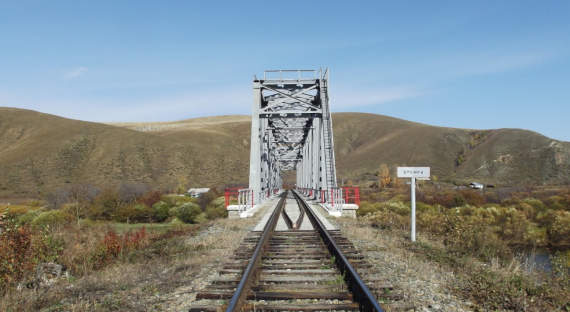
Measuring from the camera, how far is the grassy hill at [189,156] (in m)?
68.8

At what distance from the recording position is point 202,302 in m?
4.61

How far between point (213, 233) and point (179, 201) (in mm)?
16973

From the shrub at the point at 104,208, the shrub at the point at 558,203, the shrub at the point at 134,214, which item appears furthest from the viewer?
the shrub at the point at 558,203

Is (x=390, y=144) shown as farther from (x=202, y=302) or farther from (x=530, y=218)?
(x=202, y=302)

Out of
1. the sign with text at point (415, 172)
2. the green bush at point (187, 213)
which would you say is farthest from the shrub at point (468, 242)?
the green bush at point (187, 213)

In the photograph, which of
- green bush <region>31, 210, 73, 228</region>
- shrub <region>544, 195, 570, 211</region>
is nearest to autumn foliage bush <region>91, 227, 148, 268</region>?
green bush <region>31, 210, 73, 228</region>

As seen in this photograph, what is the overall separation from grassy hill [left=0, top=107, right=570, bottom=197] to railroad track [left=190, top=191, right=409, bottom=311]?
161 feet

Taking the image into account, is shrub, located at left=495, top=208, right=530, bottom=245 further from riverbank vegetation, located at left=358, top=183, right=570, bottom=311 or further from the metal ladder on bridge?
the metal ladder on bridge

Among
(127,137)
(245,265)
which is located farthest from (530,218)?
(127,137)

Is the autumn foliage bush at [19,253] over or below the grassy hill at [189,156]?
below

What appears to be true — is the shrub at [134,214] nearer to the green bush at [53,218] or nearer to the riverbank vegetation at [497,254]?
the green bush at [53,218]

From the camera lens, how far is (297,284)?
531 cm

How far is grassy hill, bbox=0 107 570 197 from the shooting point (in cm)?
6875

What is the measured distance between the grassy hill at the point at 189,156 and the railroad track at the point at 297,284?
49.1 metres
